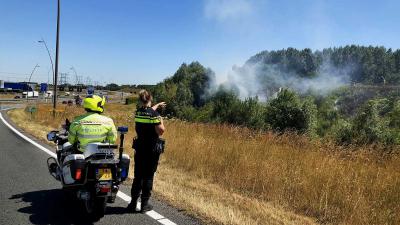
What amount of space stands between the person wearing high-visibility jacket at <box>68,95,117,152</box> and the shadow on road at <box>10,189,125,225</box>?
927 mm

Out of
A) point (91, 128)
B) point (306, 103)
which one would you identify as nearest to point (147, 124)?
point (91, 128)

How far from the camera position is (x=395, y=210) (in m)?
6.66

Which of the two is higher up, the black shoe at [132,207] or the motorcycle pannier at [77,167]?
the motorcycle pannier at [77,167]

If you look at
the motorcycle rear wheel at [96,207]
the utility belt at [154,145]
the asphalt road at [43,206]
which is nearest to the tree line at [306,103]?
the utility belt at [154,145]

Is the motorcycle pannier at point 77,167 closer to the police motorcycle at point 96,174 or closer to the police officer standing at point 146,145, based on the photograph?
the police motorcycle at point 96,174

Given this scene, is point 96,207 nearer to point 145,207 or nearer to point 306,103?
point 145,207

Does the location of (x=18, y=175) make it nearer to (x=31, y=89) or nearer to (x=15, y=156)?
(x=15, y=156)

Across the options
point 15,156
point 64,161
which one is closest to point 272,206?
point 64,161

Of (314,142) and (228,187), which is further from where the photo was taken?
(314,142)

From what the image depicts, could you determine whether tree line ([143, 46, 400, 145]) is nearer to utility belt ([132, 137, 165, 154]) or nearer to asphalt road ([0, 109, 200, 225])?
utility belt ([132, 137, 165, 154])

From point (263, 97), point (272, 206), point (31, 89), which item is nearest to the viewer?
point (272, 206)

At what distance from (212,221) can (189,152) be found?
5.26 metres

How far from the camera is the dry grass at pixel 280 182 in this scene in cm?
661

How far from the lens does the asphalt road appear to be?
584cm
